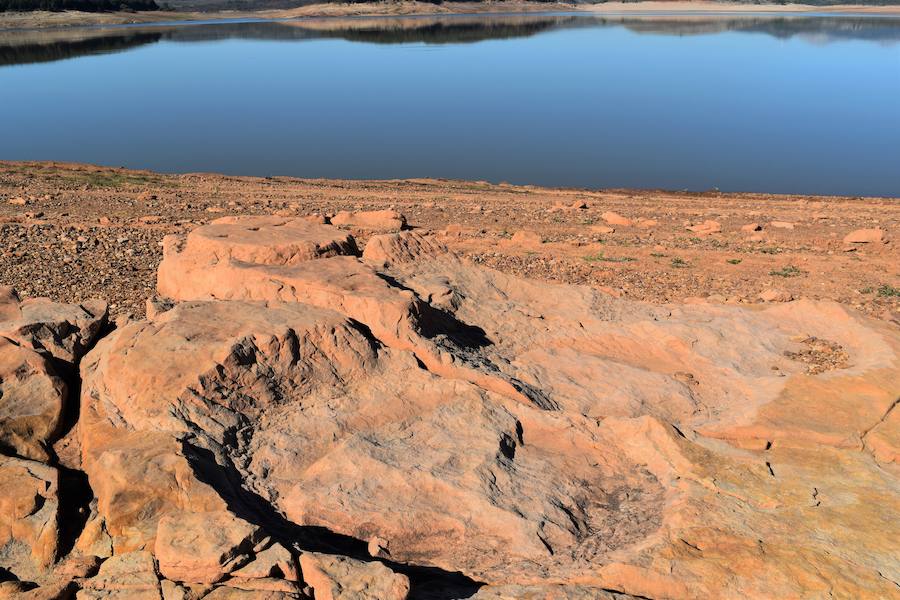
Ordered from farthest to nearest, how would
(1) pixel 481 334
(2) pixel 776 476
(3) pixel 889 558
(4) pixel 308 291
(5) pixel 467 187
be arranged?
(5) pixel 467 187
(1) pixel 481 334
(4) pixel 308 291
(2) pixel 776 476
(3) pixel 889 558

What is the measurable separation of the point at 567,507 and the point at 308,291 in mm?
3792

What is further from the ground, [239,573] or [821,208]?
[239,573]

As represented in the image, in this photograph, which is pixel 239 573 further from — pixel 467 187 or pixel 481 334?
Result: pixel 467 187

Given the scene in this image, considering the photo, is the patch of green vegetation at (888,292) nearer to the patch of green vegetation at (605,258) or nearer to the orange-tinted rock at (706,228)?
the patch of green vegetation at (605,258)

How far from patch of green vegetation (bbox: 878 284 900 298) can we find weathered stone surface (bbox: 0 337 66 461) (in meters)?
13.1

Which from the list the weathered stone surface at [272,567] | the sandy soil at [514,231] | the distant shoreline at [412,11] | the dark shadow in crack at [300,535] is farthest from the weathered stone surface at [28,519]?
the distant shoreline at [412,11]

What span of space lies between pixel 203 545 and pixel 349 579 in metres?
0.96

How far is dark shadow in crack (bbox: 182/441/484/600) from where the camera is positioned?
5328 millimetres

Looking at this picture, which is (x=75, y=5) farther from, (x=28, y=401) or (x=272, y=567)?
(x=272, y=567)

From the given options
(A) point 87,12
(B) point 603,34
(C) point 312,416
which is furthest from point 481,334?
(A) point 87,12

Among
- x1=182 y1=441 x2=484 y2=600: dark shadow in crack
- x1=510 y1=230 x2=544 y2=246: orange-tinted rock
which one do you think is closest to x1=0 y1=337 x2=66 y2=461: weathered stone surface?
x1=182 y1=441 x2=484 y2=600: dark shadow in crack

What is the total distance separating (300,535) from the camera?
572cm

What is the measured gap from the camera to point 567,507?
6.35 m

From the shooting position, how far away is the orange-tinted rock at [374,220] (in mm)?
17672
